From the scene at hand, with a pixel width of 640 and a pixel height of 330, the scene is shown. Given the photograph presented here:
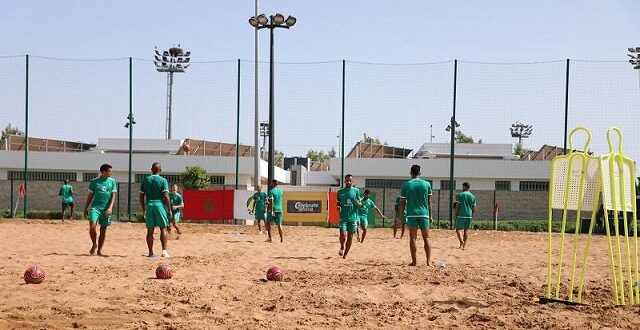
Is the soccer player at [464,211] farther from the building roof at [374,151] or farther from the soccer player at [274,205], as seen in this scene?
the building roof at [374,151]

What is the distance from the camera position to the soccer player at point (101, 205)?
1362 cm

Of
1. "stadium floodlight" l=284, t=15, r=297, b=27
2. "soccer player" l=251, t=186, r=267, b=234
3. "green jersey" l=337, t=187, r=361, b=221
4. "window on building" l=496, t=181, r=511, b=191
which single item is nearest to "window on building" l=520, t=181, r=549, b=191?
"window on building" l=496, t=181, r=511, b=191

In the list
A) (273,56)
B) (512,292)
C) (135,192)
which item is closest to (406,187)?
(512,292)

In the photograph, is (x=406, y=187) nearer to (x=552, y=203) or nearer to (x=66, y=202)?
(x=552, y=203)

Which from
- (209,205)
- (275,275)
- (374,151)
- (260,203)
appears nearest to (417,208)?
(275,275)

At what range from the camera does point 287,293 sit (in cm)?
959

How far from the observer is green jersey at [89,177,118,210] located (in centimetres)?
1374

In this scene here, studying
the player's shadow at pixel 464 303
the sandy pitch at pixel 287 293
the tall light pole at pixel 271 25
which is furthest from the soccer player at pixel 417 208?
the tall light pole at pixel 271 25

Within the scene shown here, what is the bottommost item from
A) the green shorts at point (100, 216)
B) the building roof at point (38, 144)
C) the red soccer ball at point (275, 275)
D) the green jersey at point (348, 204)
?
the red soccer ball at point (275, 275)

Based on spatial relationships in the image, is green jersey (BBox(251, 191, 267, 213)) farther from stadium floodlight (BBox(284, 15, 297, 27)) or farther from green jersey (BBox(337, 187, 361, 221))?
stadium floodlight (BBox(284, 15, 297, 27))

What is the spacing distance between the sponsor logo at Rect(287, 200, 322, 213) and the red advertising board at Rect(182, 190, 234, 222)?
8.23 feet

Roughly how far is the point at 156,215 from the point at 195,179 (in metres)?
25.7

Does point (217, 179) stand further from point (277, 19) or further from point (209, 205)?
point (277, 19)

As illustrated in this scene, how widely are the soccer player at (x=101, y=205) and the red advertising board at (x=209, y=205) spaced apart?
16.8 meters
